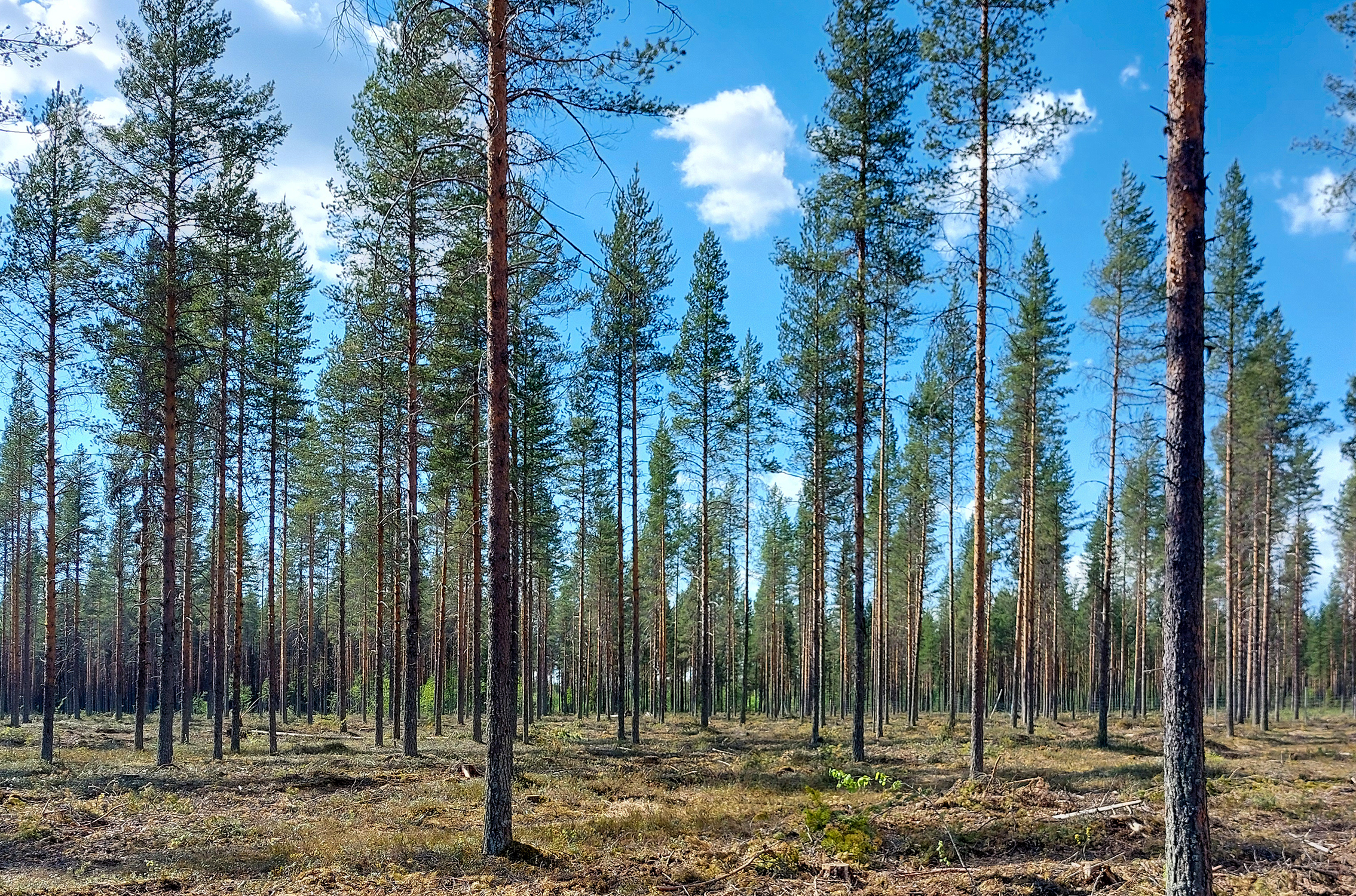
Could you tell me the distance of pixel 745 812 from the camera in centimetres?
1201

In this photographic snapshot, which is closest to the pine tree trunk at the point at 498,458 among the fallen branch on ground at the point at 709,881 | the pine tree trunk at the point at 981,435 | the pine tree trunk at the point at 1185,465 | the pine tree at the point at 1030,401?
the fallen branch on ground at the point at 709,881

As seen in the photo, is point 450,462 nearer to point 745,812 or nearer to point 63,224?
point 63,224

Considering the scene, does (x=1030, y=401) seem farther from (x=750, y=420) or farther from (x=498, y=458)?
(x=498, y=458)

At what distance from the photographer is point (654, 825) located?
10.9 m

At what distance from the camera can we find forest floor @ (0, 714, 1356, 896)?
8.00 m

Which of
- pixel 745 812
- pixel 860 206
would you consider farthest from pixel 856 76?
pixel 745 812

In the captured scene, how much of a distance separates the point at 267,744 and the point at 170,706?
768 cm

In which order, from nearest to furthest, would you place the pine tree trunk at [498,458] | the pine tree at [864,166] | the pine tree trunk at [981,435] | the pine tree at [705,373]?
the pine tree trunk at [498,458] → the pine tree trunk at [981,435] → the pine tree at [864,166] → the pine tree at [705,373]

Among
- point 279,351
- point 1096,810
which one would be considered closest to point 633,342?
point 279,351

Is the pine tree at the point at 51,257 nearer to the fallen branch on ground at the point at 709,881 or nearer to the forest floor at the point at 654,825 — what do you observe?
the forest floor at the point at 654,825

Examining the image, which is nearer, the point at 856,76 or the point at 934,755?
the point at 856,76

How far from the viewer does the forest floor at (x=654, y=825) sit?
26.2ft

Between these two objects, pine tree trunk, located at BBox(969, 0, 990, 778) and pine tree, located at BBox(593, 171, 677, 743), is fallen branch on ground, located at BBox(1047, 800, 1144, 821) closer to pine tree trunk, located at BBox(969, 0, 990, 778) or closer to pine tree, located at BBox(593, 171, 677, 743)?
pine tree trunk, located at BBox(969, 0, 990, 778)

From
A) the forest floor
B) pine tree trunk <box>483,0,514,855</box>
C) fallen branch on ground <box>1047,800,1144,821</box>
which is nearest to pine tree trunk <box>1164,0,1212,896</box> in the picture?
the forest floor
